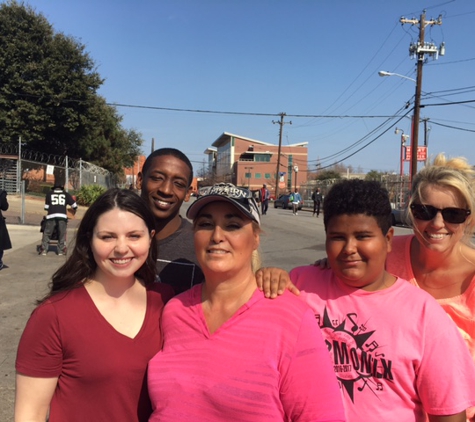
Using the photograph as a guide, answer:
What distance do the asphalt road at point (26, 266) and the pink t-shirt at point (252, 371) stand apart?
45 centimetres

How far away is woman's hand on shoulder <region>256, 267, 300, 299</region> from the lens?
5.37 ft

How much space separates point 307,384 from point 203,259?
1.86 ft

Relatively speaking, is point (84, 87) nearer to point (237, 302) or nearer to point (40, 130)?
point (40, 130)

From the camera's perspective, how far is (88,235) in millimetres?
1968

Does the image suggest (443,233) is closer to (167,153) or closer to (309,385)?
(309,385)

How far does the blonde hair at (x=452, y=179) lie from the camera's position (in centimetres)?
212

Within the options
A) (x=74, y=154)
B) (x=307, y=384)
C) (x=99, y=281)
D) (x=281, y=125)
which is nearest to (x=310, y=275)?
(x=307, y=384)

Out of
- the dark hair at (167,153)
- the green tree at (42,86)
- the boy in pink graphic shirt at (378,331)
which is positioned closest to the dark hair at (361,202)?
the boy in pink graphic shirt at (378,331)

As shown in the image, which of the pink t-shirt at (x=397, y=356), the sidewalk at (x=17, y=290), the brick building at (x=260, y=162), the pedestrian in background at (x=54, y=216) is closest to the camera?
the pink t-shirt at (x=397, y=356)

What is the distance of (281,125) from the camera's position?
181ft

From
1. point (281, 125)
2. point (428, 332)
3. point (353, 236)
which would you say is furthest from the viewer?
point (281, 125)

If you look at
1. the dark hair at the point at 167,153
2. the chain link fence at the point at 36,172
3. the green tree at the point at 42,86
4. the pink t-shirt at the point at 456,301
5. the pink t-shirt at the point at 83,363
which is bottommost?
the pink t-shirt at the point at 83,363

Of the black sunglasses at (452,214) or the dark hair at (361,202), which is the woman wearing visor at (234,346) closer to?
the dark hair at (361,202)

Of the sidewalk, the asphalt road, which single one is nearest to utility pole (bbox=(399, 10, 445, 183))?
the asphalt road
